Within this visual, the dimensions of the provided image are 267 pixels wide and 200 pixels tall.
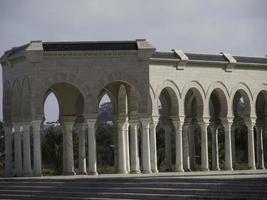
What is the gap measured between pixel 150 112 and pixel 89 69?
2968 millimetres

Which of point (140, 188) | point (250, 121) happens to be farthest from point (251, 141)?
point (140, 188)

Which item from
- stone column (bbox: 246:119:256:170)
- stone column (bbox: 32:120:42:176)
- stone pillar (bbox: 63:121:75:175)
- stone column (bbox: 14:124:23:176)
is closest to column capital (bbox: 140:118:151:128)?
stone pillar (bbox: 63:121:75:175)

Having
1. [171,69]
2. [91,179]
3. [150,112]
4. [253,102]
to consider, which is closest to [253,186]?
[91,179]

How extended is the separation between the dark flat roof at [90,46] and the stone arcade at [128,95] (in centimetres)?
4

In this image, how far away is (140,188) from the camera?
24062 mm

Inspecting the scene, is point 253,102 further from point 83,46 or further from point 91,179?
point 91,179

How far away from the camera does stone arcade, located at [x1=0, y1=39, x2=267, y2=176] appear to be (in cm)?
3145

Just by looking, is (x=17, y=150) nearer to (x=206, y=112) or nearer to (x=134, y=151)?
(x=134, y=151)

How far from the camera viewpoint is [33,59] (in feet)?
102

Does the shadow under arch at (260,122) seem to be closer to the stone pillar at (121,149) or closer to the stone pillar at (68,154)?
the stone pillar at (121,149)

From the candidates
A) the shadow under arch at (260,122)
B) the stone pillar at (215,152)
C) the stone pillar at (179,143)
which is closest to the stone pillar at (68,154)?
the stone pillar at (179,143)

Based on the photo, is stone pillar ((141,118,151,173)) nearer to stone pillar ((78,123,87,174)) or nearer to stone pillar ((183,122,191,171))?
stone pillar ((78,123,87,174))

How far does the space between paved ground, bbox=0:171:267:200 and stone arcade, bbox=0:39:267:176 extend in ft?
11.9

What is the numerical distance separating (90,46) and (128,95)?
4428mm
